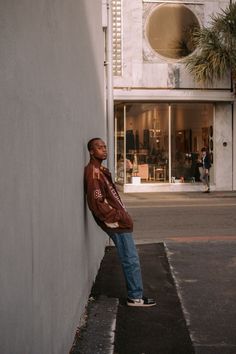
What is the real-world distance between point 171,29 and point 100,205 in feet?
61.5

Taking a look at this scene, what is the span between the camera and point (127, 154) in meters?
24.4

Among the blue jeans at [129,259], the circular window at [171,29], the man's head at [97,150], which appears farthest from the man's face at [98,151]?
the circular window at [171,29]

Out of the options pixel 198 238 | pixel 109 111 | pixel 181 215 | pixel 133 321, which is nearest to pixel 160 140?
pixel 181 215

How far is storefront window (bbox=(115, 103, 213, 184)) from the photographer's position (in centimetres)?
2430

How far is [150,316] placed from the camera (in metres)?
6.03

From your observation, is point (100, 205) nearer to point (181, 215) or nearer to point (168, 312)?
point (168, 312)

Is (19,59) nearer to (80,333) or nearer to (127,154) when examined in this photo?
(80,333)

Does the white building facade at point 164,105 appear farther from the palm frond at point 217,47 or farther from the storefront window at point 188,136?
the palm frond at point 217,47

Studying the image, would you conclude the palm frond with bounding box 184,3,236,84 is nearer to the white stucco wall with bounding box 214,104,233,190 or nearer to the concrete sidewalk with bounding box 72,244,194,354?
the white stucco wall with bounding box 214,104,233,190

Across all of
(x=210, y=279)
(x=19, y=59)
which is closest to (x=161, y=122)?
(x=210, y=279)

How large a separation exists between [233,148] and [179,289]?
17900mm

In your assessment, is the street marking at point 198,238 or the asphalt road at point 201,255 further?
the street marking at point 198,238

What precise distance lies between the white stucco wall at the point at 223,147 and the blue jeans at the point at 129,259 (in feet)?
60.8

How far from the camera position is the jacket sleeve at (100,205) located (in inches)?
235
